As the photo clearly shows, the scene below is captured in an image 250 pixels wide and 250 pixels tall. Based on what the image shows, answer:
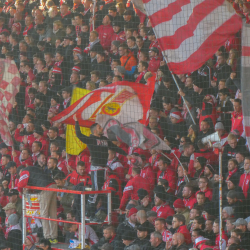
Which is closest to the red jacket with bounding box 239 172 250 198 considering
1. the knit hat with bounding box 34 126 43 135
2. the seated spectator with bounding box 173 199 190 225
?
the seated spectator with bounding box 173 199 190 225

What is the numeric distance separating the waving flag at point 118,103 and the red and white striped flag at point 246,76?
1.73 m

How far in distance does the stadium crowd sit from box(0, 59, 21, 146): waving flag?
Answer: 33 centimetres

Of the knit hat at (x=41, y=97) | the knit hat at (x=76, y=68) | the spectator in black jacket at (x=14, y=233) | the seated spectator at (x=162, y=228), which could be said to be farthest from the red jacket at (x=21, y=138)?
the seated spectator at (x=162, y=228)

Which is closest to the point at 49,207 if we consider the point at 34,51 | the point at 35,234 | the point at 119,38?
the point at 35,234

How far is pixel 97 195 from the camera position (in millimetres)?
8430

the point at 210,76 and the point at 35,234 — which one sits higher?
the point at 210,76

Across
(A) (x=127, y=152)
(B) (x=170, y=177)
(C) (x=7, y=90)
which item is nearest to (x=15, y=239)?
(A) (x=127, y=152)

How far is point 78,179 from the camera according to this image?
9.08 metres

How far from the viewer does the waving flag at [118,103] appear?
912cm

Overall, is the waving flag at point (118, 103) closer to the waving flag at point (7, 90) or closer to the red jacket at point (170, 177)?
the red jacket at point (170, 177)

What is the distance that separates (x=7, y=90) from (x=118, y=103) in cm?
261

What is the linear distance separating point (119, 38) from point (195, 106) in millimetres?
2796

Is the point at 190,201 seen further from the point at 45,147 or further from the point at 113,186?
the point at 45,147

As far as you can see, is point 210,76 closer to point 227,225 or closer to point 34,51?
point 227,225
